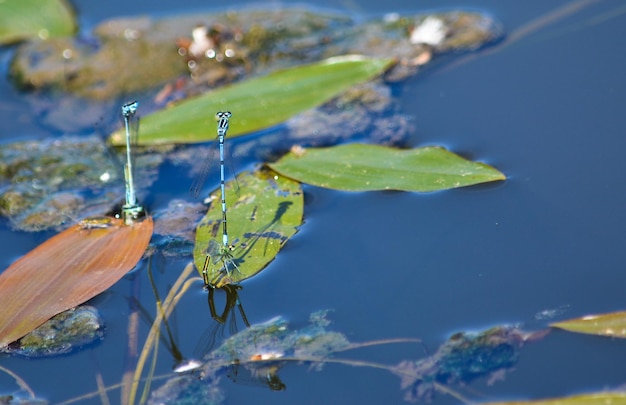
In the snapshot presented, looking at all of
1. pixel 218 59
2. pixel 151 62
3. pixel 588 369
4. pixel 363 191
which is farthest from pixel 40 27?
pixel 588 369

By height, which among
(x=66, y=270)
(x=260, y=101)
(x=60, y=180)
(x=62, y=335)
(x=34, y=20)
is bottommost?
(x=62, y=335)

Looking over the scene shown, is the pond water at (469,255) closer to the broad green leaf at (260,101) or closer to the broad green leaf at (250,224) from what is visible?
the broad green leaf at (250,224)

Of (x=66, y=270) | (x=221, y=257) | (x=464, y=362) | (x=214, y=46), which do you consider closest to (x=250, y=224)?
(x=221, y=257)

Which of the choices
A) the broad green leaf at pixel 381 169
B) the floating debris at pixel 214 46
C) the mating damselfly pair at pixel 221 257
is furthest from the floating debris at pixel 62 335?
the floating debris at pixel 214 46

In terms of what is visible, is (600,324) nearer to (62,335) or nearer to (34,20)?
(62,335)

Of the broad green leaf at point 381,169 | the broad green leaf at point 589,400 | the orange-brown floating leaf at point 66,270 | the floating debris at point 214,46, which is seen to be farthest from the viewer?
the floating debris at point 214,46

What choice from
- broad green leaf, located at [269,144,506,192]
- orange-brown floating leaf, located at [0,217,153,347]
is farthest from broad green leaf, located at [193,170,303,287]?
orange-brown floating leaf, located at [0,217,153,347]
